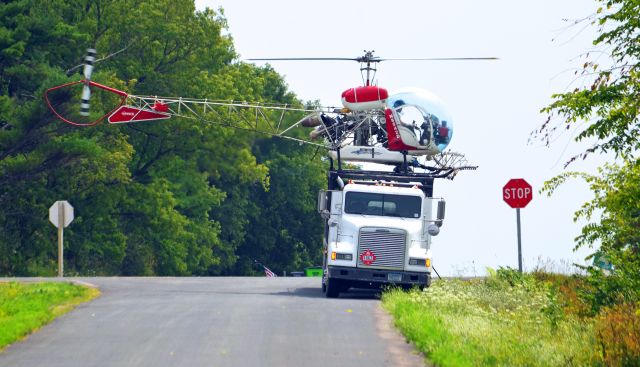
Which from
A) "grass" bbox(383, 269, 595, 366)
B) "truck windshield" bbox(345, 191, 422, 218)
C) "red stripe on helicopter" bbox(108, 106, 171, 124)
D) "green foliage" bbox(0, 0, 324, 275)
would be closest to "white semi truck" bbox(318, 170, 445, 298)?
"truck windshield" bbox(345, 191, 422, 218)

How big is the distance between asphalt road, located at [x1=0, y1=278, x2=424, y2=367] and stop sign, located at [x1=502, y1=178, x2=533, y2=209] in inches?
193

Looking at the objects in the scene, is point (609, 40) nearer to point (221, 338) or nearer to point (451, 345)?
point (451, 345)

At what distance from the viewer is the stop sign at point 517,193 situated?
1172 inches

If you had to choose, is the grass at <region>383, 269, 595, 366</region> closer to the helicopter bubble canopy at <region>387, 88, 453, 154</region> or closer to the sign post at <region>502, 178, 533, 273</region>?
the sign post at <region>502, 178, 533, 273</region>

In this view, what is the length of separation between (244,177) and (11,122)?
17547 millimetres

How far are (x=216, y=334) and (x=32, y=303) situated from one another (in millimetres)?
5994

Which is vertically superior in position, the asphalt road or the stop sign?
the stop sign

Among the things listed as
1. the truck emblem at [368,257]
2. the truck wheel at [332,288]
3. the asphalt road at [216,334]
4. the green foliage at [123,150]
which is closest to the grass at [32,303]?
the asphalt road at [216,334]

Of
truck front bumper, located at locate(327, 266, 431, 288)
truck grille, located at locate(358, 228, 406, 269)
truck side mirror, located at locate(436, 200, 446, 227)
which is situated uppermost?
truck side mirror, located at locate(436, 200, 446, 227)

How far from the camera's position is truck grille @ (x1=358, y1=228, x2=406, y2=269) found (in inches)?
1139

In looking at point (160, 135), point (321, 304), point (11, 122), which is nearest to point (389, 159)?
point (321, 304)

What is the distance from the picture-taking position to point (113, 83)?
198 ft

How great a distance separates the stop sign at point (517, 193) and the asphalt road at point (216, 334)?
4914 millimetres

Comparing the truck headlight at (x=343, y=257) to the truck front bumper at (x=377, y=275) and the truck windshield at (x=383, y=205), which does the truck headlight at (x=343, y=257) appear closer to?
the truck front bumper at (x=377, y=275)
